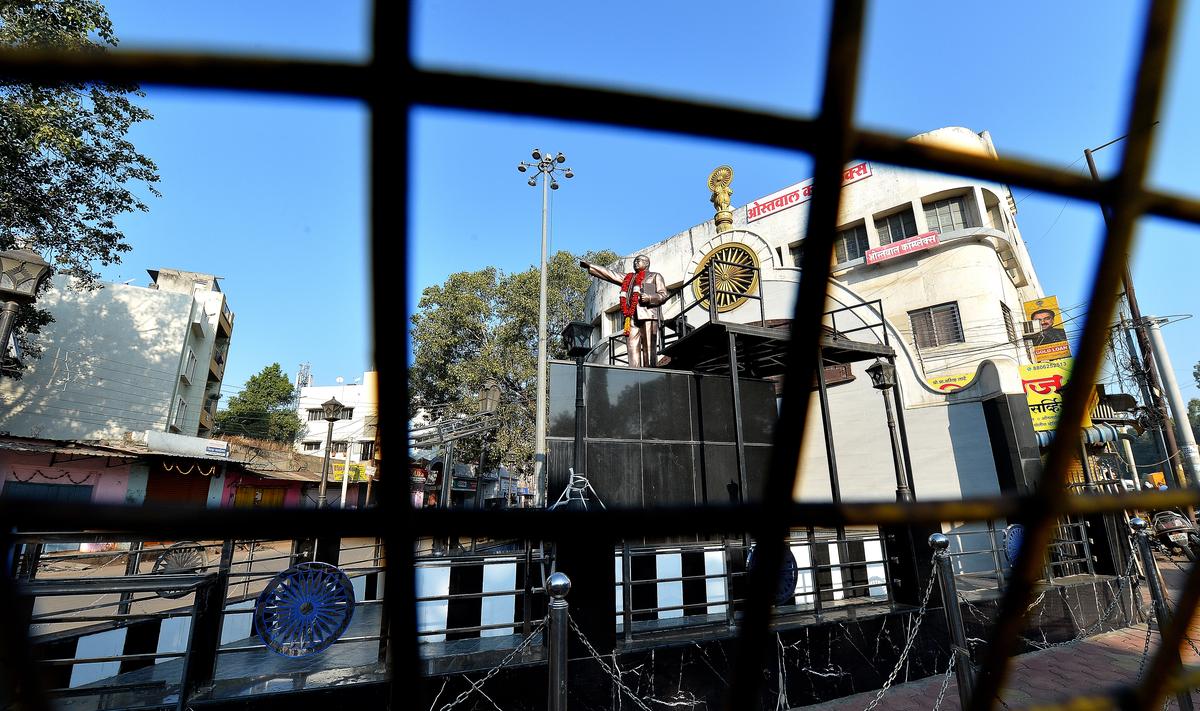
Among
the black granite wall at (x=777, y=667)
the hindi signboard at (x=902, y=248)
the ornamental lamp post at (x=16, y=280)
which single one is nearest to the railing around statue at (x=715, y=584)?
the black granite wall at (x=777, y=667)

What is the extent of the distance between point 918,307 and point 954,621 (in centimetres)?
1815

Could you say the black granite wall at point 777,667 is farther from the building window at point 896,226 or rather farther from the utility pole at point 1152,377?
the building window at point 896,226

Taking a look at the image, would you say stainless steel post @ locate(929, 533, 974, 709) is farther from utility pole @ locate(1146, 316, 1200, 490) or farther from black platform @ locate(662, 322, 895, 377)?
utility pole @ locate(1146, 316, 1200, 490)

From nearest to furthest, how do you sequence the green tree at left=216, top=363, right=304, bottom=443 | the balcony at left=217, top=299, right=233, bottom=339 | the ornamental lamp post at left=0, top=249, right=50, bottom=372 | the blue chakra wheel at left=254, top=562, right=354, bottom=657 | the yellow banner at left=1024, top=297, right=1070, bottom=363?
the blue chakra wheel at left=254, top=562, right=354, bottom=657 → the ornamental lamp post at left=0, top=249, right=50, bottom=372 → the yellow banner at left=1024, top=297, right=1070, bottom=363 → the balcony at left=217, top=299, right=233, bottom=339 → the green tree at left=216, top=363, right=304, bottom=443

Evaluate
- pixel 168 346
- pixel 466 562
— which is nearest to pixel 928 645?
pixel 466 562

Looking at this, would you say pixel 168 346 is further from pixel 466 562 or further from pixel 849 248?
pixel 849 248

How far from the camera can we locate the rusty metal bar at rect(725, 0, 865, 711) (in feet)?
1.40

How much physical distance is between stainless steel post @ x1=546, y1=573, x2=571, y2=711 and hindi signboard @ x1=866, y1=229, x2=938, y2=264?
21.2 metres

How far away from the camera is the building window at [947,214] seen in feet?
66.4

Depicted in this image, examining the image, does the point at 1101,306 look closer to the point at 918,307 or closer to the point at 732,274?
the point at 732,274

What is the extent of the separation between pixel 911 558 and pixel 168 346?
96.2ft

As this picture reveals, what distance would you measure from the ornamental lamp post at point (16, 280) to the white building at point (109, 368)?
20.0m

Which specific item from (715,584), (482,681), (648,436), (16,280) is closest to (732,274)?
(648,436)

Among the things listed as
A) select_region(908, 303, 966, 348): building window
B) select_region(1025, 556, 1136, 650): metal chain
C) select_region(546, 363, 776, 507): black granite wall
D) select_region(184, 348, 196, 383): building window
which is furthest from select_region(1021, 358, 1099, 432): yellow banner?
select_region(184, 348, 196, 383): building window
